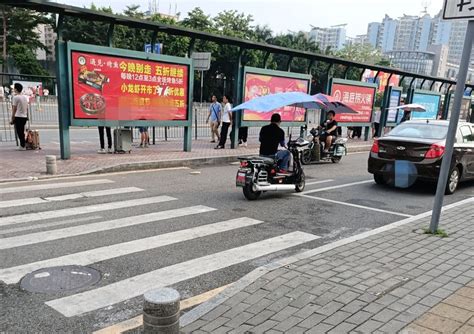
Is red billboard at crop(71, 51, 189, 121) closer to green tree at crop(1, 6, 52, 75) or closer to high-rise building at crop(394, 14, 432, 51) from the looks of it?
green tree at crop(1, 6, 52, 75)

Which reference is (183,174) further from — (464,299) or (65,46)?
(464,299)

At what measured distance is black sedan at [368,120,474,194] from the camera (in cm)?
891

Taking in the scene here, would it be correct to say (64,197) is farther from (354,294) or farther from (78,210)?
(354,294)

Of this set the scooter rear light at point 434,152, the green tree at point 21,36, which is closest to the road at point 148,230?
the scooter rear light at point 434,152

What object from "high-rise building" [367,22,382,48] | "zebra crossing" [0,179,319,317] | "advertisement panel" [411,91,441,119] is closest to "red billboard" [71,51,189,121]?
"zebra crossing" [0,179,319,317]

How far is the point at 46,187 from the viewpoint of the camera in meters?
8.25

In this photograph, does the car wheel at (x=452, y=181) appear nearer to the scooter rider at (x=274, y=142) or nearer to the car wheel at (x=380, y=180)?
the car wheel at (x=380, y=180)

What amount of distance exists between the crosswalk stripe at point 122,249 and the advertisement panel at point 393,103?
17.4 meters

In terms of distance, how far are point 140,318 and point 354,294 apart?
1928 mm

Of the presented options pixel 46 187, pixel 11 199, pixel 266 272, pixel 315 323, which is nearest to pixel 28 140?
pixel 46 187

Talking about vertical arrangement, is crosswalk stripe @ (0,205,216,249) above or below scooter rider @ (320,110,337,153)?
below

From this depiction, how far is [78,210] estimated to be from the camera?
267 inches

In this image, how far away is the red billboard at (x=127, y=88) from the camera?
10828 millimetres

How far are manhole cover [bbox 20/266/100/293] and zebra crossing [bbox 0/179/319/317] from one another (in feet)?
0.37
